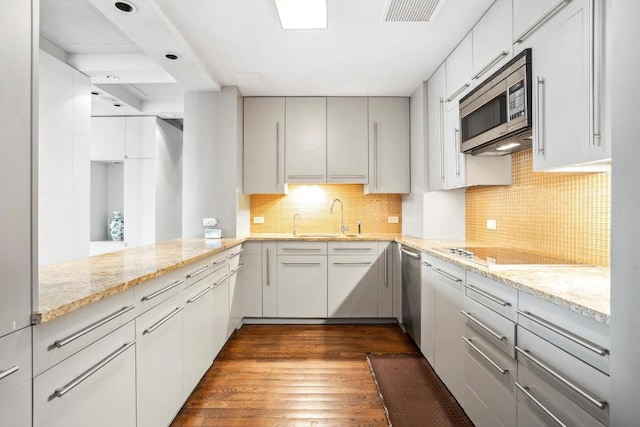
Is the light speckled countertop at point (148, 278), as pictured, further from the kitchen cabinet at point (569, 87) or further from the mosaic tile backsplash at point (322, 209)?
the mosaic tile backsplash at point (322, 209)

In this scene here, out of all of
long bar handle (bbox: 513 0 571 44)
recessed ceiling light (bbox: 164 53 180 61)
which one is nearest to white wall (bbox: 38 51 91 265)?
recessed ceiling light (bbox: 164 53 180 61)

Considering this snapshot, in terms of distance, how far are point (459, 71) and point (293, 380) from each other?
260 cm

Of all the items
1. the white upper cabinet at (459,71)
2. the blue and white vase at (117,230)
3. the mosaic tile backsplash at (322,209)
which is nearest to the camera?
the white upper cabinet at (459,71)

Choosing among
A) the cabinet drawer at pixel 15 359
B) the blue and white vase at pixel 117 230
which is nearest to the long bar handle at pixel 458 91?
the cabinet drawer at pixel 15 359

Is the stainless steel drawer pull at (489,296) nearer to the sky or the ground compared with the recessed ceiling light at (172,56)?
nearer to the ground

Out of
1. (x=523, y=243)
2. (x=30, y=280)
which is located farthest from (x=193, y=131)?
(x=523, y=243)

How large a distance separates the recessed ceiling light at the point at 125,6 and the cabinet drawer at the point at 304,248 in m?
2.32

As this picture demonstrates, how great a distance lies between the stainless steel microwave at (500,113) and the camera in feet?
5.94

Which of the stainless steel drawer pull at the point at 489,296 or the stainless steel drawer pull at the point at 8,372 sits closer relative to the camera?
the stainless steel drawer pull at the point at 8,372

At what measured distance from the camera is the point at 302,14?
228cm

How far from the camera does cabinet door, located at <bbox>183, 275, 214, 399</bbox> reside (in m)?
2.10

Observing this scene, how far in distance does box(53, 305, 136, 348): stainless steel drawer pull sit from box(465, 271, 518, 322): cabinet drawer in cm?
157

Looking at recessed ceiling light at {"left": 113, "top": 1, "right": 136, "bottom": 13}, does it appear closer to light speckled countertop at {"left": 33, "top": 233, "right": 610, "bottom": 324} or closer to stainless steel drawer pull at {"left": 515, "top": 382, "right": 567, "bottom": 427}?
light speckled countertop at {"left": 33, "top": 233, "right": 610, "bottom": 324}

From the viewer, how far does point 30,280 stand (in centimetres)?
98
